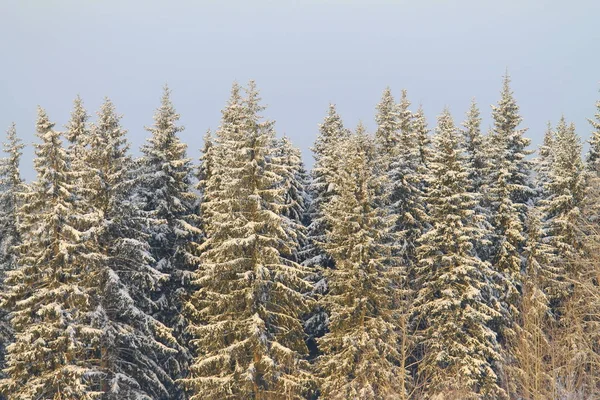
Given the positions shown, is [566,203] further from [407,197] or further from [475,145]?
[407,197]

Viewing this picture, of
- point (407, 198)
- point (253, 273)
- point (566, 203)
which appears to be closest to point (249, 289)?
point (253, 273)

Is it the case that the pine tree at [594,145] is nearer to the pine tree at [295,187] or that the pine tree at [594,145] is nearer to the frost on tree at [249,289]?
the pine tree at [295,187]

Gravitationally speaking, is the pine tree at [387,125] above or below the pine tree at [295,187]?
above

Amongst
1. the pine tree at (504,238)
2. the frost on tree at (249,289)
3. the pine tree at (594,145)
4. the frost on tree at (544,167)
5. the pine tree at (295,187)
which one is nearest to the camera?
the frost on tree at (249,289)

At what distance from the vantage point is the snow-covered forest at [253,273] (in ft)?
74.7

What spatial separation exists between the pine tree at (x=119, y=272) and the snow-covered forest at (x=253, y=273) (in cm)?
10

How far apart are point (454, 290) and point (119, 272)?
1597 cm

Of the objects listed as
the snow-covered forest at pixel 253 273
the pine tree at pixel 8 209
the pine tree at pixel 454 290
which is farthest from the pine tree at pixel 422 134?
the pine tree at pixel 8 209

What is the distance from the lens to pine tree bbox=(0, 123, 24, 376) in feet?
100

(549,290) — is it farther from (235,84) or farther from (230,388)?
(235,84)

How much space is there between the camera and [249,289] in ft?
78.8

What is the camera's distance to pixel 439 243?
27.7m

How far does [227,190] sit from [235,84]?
370 inches

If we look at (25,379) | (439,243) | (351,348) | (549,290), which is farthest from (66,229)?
(549,290)
